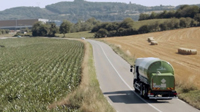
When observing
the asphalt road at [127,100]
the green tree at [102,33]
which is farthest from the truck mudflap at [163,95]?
the green tree at [102,33]

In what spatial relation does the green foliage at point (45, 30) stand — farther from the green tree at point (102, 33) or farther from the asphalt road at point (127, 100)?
the asphalt road at point (127, 100)

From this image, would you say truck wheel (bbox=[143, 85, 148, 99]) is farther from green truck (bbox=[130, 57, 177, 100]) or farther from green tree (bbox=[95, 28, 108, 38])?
green tree (bbox=[95, 28, 108, 38])

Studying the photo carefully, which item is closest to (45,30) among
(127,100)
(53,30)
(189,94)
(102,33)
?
(53,30)

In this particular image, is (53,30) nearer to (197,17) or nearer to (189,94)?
(197,17)

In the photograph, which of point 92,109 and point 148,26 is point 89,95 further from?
point 148,26

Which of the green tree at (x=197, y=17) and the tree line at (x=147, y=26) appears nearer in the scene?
the green tree at (x=197, y=17)

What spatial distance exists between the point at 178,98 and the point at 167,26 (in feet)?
363

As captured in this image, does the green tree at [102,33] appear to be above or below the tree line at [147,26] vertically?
below

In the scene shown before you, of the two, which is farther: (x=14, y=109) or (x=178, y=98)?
(x=178, y=98)

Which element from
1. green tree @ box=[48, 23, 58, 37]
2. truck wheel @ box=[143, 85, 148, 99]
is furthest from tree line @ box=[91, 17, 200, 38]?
truck wheel @ box=[143, 85, 148, 99]

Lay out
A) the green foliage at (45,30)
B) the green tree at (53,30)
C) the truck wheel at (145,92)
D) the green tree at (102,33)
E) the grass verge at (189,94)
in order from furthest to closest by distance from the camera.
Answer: the green foliage at (45,30) → the green tree at (53,30) → the green tree at (102,33) → the truck wheel at (145,92) → the grass verge at (189,94)

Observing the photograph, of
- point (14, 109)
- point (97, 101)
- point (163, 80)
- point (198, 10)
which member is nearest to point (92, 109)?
point (97, 101)

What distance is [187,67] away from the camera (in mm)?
44469

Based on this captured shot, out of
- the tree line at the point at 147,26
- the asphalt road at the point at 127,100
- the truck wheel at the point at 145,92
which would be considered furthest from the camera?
the tree line at the point at 147,26
